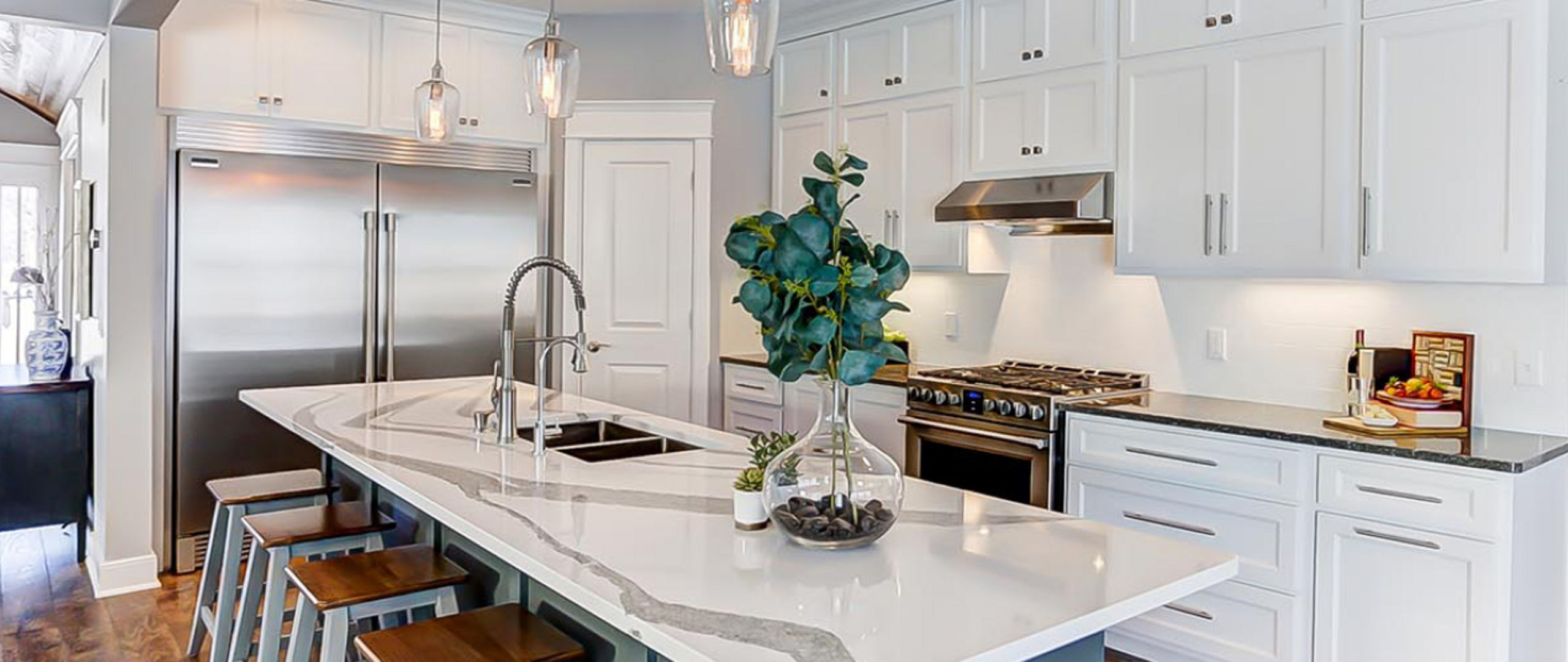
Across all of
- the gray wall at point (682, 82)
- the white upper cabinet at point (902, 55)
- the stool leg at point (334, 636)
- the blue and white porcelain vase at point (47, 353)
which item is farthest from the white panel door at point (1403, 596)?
the blue and white porcelain vase at point (47, 353)

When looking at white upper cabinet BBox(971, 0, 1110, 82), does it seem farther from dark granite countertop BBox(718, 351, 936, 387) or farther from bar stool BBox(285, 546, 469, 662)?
bar stool BBox(285, 546, 469, 662)

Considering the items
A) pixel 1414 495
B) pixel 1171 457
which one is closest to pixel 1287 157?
pixel 1171 457

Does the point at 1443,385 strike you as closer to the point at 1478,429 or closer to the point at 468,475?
the point at 1478,429

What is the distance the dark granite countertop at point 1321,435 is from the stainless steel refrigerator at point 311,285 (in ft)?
9.60

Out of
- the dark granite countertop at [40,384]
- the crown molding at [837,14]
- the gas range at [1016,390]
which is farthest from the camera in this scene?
the crown molding at [837,14]

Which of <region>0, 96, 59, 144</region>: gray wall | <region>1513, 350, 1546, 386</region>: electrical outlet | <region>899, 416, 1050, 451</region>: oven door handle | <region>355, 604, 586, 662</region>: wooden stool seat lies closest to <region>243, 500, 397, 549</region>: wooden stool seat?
<region>355, 604, 586, 662</region>: wooden stool seat

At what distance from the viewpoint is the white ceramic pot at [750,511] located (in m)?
1.71

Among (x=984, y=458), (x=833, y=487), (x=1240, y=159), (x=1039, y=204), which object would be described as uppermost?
(x=1240, y=159)

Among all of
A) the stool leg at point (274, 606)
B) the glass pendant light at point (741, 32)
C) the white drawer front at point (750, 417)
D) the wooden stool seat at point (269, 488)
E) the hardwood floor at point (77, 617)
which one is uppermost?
the glass pendant light at point (741, 32)

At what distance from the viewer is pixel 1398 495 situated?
104 inches

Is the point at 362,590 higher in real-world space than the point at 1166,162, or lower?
lower

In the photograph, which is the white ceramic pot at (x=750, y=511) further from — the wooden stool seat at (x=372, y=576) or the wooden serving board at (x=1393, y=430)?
the wooden serving board at (x=1393, y=430)

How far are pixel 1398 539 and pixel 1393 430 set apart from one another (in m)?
0.32

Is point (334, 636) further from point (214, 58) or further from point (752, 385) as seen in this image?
point (214, 58)
